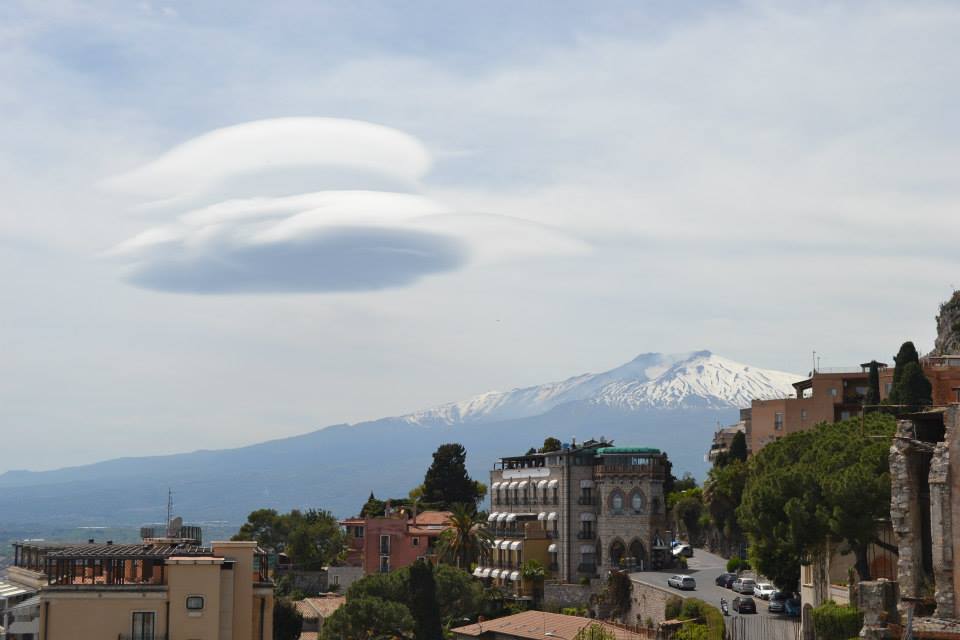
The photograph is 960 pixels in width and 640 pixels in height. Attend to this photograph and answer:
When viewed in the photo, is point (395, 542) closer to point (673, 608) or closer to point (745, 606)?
point (673, 608)

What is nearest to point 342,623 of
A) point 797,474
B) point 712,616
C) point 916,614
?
point 712,616

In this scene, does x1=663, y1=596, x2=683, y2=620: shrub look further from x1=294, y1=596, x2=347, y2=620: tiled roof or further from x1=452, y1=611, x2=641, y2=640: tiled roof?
x1=294, y1=596, x2=347, y2=620: tiled roof

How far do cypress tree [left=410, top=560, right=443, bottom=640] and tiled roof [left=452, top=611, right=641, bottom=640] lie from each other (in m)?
5.46

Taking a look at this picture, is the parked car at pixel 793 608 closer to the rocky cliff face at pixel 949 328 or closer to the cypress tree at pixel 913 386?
the cypress tree at pixel 913 386

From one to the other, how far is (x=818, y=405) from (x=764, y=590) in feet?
124

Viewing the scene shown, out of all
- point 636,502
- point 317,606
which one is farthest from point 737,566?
point 317,606

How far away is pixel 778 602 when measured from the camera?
73.2 metres

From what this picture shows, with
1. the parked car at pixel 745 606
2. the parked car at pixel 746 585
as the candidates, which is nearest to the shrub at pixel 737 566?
the parked car at pixel 746 585

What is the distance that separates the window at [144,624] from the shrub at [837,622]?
26962 millimetres

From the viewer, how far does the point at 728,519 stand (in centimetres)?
11069

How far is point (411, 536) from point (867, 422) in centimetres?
7110

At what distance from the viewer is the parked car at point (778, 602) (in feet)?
237

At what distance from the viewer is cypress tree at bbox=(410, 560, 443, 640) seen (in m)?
80.7

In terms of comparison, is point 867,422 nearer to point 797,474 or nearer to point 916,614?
point 797,474
